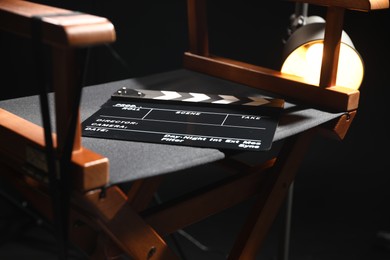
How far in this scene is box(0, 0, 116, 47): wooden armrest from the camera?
0.97 m

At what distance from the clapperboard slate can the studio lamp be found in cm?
20

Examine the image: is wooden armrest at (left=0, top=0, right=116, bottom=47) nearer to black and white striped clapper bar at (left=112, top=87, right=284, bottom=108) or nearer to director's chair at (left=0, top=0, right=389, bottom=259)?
director's chair at (left=0, top=0, right=389, bottom=259)

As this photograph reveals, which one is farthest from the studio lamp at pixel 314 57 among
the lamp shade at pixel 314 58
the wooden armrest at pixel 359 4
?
the wooden armrest at pixel 359 4

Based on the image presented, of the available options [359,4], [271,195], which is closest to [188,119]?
[271,195]

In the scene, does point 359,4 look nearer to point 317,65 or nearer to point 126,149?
point 317,65

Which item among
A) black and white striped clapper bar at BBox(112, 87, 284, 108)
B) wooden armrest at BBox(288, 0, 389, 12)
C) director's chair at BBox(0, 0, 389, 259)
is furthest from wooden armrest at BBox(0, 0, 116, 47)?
wooden armrest at BBox(288, 0, 389, 12)

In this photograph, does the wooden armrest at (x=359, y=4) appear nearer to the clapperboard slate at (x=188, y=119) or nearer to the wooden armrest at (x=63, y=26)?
the clapperboard slate at (x=188, y=119)

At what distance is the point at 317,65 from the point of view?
1.65 m

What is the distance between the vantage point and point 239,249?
152 cm

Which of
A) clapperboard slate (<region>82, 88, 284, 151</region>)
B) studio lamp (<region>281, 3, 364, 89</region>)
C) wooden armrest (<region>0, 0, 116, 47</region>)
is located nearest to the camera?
wooden armrest (<region>0, 0, 116, 47</region>)

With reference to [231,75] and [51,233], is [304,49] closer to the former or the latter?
[231,75]

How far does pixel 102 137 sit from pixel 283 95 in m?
0.49

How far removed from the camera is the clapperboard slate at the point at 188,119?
4.12ft

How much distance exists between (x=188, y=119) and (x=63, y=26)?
44 cm
